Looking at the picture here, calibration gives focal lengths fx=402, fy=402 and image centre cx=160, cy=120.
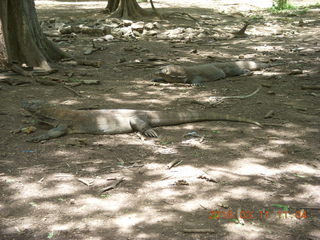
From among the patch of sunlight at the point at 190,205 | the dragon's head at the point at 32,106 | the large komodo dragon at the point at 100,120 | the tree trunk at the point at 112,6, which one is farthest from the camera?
the tree trunk at the point at 112,6

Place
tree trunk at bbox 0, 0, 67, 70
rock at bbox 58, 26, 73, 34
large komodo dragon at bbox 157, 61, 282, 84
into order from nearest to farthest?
large komodo dragon at bbox 157, 61, 282, 84
tree trunk at bbox 0, 0, 67, 70
rock at bbox 58, 26, 73, 34

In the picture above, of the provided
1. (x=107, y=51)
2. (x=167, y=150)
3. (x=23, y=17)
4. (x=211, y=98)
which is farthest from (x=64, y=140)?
(x=107, y=51)

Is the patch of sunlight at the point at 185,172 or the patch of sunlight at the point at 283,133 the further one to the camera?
the patch of sunlight at the point at 283,133

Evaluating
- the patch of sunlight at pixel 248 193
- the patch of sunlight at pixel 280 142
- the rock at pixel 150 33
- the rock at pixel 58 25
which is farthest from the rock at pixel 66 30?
the patch of sunlight at pixel 248 193

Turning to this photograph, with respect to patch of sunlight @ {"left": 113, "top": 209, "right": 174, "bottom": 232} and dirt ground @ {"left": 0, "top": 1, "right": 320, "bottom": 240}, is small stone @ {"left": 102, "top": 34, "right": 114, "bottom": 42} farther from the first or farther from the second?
patch of sunlight @ {"left": 113, "top": 209, "right": 174, "bottom": 232}

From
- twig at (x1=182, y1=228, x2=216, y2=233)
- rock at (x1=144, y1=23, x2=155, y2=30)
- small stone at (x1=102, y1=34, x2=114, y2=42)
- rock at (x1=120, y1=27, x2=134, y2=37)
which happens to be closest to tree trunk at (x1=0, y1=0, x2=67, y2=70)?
small stone at (x1=102, y1=34, x2=114, y2=42)

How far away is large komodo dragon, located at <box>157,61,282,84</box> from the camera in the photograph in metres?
6.84

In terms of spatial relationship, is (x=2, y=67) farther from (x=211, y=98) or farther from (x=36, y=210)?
(x=36, y=210)

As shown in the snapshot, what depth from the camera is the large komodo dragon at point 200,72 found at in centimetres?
684

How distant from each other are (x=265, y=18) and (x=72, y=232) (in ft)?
42.0

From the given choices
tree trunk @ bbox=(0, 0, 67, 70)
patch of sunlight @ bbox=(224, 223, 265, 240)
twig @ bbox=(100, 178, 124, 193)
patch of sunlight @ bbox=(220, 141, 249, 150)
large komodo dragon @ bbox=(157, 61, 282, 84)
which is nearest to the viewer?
patch of sunlight @ bbox=(224, 223, 265, 240)

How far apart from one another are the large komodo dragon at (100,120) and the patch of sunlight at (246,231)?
1934 millimetres

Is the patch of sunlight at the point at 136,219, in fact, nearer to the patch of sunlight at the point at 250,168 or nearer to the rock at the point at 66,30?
the patch of sunlight at the point at 250,168
